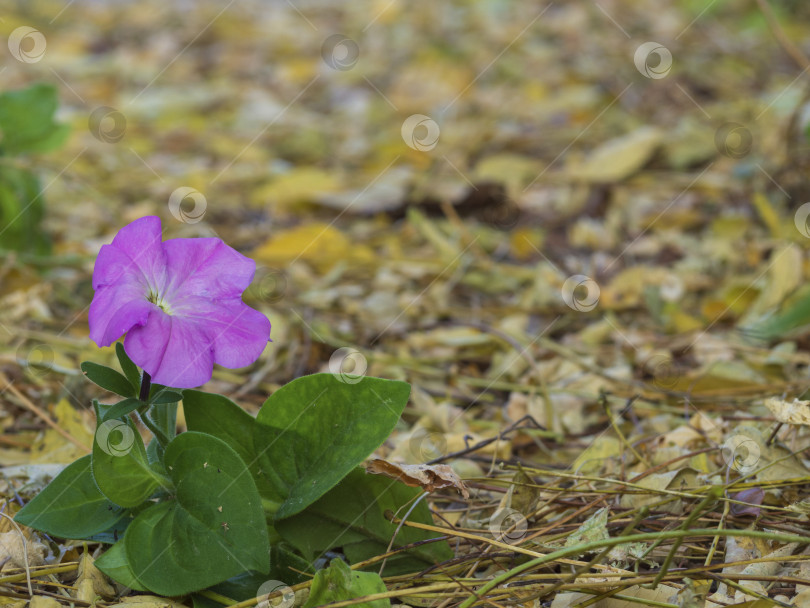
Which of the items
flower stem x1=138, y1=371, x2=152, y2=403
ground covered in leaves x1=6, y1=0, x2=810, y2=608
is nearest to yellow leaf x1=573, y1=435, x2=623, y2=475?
ground covered in leaves x1=6, y1=0, x2=810, y2=608

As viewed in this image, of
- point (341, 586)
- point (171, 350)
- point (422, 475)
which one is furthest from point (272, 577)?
point (171, 350)

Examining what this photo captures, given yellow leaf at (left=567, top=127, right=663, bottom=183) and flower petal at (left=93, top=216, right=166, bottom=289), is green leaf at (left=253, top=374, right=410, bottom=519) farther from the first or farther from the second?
yellow leaf at (left=567, top=127, right=663, bottom=183)

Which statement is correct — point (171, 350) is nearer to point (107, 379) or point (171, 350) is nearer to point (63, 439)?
point (107, 379)

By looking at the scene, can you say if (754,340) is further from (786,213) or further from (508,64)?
(508,64)

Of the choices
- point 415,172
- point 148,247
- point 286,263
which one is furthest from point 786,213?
point 148,247

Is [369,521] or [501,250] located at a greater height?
[501,250]

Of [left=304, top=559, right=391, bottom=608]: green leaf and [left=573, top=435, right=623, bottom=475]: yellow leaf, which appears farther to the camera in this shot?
[left=573, top=435, right=623, bottom=475]: yellow leaf
